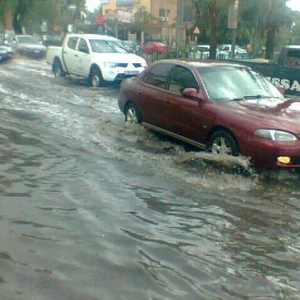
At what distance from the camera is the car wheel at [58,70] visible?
2127 cm

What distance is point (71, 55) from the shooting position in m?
20.0

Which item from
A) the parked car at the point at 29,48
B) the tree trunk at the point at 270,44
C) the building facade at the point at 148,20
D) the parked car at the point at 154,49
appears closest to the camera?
the tree trunk at the point at 270,44

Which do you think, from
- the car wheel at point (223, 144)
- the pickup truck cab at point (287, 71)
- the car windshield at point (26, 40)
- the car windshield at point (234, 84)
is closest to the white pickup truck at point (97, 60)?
the pickup truck cab at point (287, 71)

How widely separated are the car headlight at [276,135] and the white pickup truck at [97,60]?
11075mm

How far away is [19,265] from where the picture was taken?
466 cm

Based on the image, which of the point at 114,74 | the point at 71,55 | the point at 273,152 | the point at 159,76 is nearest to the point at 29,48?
the point at 71,55

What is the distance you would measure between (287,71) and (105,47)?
7.24 metres

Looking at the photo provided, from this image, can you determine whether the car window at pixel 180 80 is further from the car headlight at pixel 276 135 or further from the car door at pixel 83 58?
the car door at pixel 83 58

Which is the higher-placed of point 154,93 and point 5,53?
point 154,93

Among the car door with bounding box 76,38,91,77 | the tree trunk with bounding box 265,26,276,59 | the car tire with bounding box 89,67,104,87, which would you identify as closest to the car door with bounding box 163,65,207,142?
the car tire with bounding box 89,67,104,87

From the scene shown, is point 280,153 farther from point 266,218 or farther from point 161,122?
point 161,122

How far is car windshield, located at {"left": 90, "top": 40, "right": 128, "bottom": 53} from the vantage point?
18.9 m

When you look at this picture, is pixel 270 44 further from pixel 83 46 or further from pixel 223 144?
pixel 223 144

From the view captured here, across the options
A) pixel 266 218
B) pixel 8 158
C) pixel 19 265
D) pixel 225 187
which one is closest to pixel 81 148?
pixel 8 158
